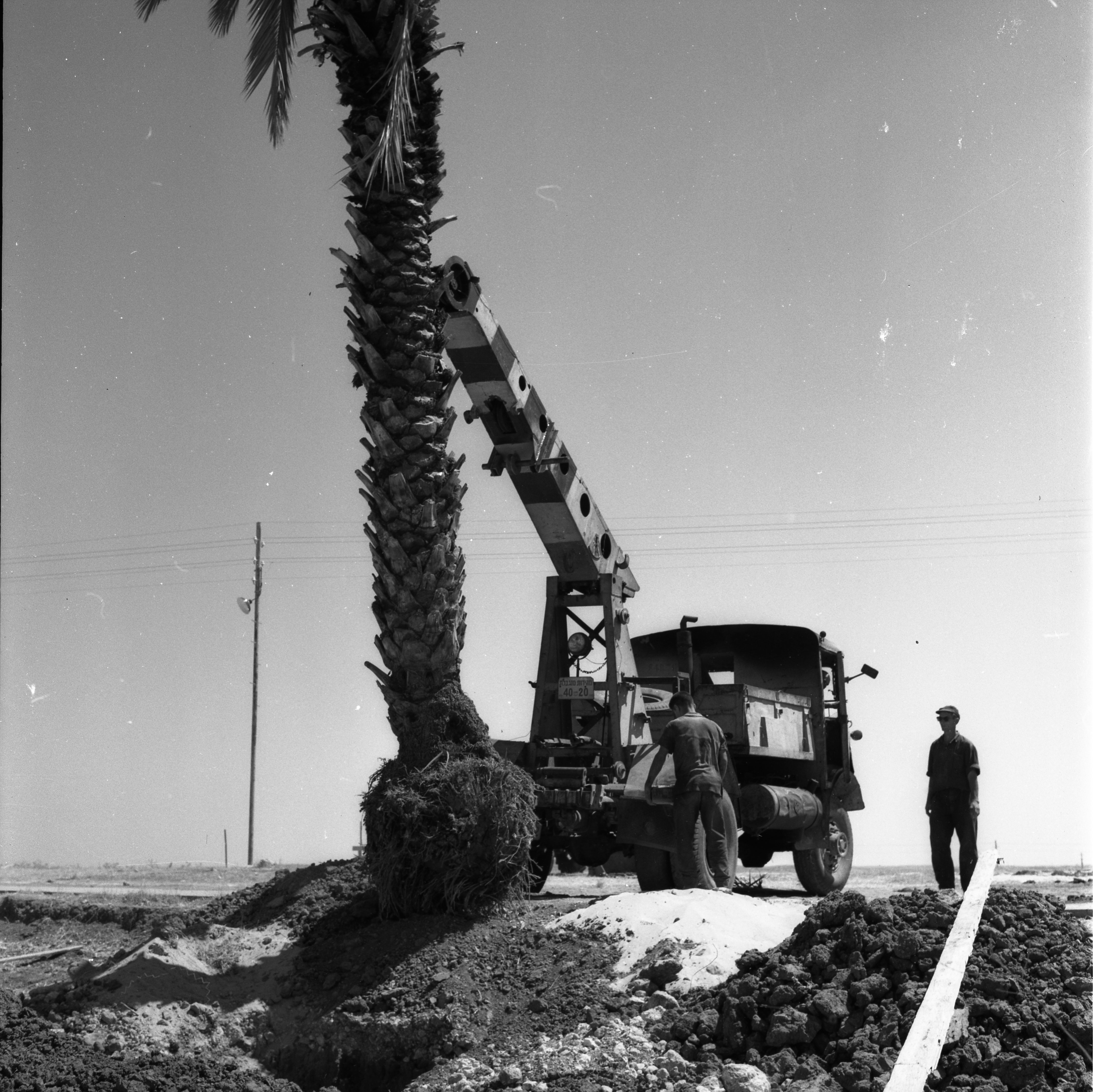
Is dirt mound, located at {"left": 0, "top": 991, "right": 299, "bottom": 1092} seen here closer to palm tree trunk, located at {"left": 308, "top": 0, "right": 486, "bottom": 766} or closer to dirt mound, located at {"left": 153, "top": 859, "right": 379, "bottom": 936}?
dirt mound, located at {"left": 153, "top": 859, "right": 379, "bottom": 936}

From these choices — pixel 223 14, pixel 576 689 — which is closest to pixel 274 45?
pixel 223 14

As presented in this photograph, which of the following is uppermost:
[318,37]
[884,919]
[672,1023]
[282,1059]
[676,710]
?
[318,37]

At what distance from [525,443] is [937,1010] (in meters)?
6.16

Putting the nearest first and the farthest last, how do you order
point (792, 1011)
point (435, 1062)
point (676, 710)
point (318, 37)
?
point (792, 1011)
point (435, 1062)
point (318, 37)
point (676, 710)

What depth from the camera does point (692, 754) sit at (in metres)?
10.3

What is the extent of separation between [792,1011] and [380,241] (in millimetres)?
6126

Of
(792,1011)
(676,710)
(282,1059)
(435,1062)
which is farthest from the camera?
(676,710)

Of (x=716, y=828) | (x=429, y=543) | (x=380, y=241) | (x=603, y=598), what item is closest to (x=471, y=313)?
(x=380, y=241)

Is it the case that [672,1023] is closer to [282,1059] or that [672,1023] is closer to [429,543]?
[282,1059]

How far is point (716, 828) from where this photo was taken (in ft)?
34.6

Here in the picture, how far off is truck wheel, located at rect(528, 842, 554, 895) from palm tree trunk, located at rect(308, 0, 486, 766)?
7.39 feet

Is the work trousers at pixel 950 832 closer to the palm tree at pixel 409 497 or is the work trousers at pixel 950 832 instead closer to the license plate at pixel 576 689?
the license plate at pixel 576 689

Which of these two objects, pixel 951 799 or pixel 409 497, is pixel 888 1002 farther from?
pixel 951 799

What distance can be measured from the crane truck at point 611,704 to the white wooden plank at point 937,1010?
3.60 meters
